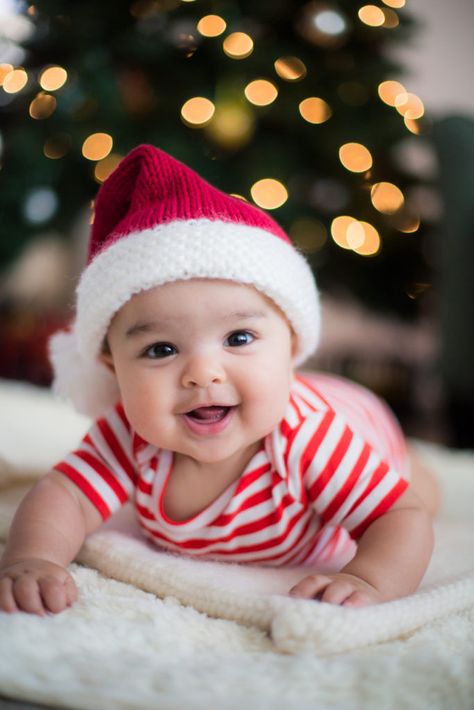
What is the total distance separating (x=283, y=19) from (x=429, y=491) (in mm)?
1416

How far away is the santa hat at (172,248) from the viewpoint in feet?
2.22

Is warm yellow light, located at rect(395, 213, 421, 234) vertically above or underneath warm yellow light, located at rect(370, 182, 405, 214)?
underneath

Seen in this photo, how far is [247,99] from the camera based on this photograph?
1902 mm

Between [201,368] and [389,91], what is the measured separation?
1.54 meters

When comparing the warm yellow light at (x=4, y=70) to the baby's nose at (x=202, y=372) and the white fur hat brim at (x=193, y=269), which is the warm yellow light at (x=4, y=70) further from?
the baby's nose at (x=202, y=372)

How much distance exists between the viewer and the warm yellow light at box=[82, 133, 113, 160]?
189 cm

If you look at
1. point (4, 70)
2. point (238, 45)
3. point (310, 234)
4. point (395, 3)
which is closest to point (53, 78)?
point (4, 70)

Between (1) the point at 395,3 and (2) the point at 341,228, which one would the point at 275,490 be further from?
(1) the point at 395,3

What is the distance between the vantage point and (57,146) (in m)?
1.96

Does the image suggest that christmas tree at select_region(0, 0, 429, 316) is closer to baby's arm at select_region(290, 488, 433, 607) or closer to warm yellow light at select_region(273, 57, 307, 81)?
warm yellow light at select_region(273, 57, 307, 81)

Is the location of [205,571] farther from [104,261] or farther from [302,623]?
[104,261]

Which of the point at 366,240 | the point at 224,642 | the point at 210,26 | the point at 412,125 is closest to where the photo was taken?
the point at 224,642

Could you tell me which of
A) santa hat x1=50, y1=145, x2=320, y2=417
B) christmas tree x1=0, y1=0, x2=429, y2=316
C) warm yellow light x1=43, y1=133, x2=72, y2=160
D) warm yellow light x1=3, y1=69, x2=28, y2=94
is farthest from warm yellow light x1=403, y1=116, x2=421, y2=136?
santa hat x1=50, y1=145, x2=320, y2=417

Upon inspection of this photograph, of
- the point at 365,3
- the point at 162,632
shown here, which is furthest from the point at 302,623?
the point at 365,3
